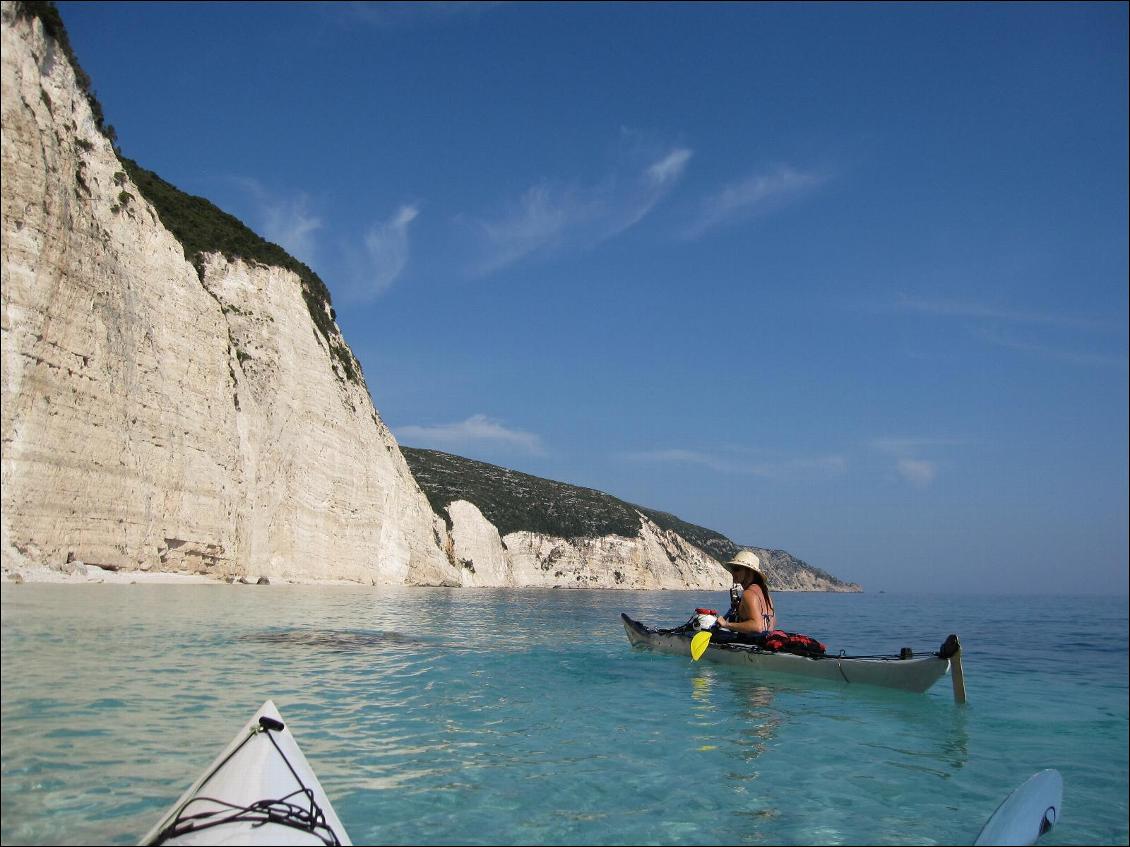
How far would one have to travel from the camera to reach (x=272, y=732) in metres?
5.71

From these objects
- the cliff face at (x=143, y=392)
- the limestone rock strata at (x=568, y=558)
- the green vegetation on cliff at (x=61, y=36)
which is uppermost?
the green vegetation on cliff at (x=61, y=36)

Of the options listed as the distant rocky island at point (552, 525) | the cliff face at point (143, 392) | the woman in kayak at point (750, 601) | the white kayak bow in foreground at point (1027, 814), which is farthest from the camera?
the distant rocky island at point (552, 525)

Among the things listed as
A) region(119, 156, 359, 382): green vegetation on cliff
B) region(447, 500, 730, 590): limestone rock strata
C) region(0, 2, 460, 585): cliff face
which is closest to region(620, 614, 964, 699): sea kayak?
region(0, 2, 460, 585): cliff face

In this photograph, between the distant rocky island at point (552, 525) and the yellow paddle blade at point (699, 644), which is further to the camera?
the distant rocky island at point (552, 525)

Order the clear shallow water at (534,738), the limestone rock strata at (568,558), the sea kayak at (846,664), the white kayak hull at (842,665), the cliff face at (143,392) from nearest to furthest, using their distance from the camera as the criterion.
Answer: the clear shallow water at (534,738)
the sea kayak at (846,664)
the white kayak hull at (842,665)
the cliff face at (143,392)
the limestone rock strata at (568,558)

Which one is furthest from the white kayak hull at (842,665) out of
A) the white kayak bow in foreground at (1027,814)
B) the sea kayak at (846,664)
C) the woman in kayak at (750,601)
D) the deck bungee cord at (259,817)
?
the deck bungee cord at (259,817)

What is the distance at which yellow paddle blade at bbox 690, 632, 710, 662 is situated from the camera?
13969 mm

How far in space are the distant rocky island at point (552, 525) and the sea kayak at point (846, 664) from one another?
156ft

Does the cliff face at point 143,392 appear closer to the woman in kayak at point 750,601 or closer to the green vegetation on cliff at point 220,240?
the green vegetation on cliff at point 220,240

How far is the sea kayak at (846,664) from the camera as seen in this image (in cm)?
1118

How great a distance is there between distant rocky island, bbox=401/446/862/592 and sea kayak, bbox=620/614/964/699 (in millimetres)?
47595

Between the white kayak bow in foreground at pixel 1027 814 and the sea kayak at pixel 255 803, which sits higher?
the sea kayak at pixel 255 803

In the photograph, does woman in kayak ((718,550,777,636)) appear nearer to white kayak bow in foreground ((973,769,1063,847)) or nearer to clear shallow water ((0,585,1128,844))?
clear shallow water ((0,585,1128,844))

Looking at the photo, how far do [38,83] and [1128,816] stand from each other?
2723 centimetres
